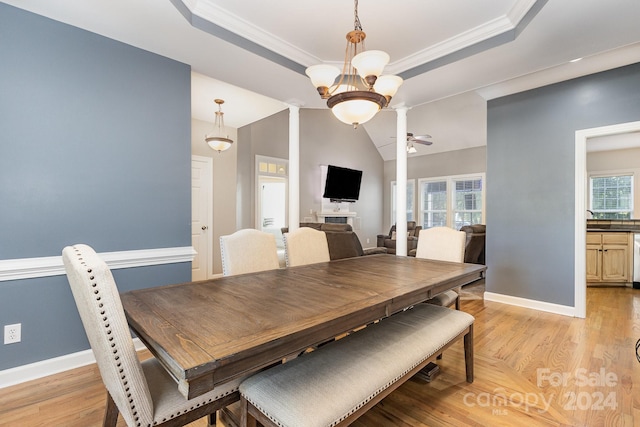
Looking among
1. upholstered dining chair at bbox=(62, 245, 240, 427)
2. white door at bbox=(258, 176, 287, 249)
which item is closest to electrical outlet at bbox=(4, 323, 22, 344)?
upholstered dining chair at bbox=(62, 245, 240, 427)

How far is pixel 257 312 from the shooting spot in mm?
1265

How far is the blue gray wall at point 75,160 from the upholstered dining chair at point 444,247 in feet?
7.75

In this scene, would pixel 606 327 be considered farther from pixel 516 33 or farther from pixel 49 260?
pixel 49 260

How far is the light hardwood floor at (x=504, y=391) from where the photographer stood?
1673 mm

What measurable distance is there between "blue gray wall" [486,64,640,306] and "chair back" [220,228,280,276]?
311 cm

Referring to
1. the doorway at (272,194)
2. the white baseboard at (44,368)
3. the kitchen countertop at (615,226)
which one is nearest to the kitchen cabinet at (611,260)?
the kitchen countertop at (615,226)

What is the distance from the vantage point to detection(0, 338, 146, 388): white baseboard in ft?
6.49

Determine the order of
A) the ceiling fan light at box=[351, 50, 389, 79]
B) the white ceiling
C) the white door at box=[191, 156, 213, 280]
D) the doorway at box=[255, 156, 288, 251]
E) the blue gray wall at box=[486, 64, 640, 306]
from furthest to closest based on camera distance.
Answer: the doorway at box=[255, 156, 288, 251], the white door at box=[191, 156, 213, 280], the blue gray wall at box=[486, 64, 640, 306], the white ceiling, the ceiling fan light at box=[351, 50, 389, 79]

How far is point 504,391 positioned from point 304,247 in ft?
5.63

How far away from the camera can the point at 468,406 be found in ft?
5.84

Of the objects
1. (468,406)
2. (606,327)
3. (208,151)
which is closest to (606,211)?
(606,327)

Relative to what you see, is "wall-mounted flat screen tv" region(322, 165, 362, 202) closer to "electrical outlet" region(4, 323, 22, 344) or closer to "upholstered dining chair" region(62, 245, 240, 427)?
"electrical outlet" region(4, 323, 22, 344)

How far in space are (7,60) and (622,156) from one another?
8872 millimetres

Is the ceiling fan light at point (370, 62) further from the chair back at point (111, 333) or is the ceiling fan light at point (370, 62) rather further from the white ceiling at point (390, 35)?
the chair back at point (111, 333)
